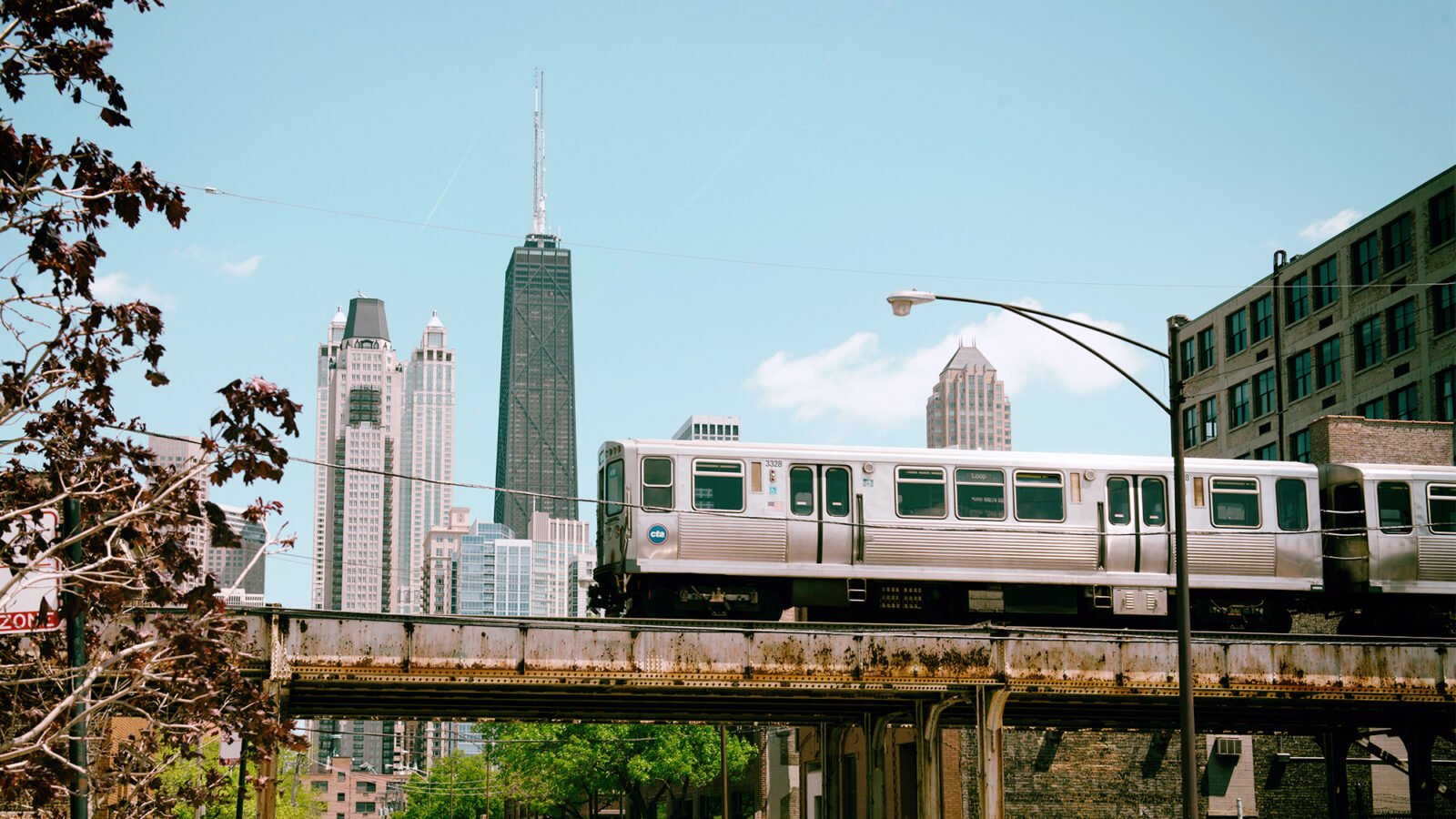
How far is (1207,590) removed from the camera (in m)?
31.6

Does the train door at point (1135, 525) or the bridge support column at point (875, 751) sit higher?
the train door at point (1135, 525)

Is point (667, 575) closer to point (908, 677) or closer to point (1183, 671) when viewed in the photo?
point (908, 677)

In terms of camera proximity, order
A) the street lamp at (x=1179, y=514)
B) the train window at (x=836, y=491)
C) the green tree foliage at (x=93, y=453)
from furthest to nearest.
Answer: the train window at (x=836, y=491), the street lamp at (x=1179, y=514), the green tree foliage at (x=93, y=453)

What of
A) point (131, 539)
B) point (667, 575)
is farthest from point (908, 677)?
point (131, 539)

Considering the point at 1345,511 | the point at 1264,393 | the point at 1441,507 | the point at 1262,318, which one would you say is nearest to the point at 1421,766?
the point at 1441,507

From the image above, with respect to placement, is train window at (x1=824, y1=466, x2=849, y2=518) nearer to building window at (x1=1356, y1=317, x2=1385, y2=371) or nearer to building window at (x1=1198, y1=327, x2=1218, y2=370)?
building window at (x1=1356, y1=317, x2=1385, y2=371)

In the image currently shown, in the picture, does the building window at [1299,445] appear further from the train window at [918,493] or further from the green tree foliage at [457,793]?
the green tree foliage at [457,793]

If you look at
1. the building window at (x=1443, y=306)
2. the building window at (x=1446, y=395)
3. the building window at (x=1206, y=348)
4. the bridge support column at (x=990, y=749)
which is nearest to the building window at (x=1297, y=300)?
the building window at (x=1206, y=348)

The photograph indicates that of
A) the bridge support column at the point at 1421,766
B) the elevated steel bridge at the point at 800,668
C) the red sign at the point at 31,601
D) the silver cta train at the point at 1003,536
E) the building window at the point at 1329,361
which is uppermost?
the building window at the point at 1329,361

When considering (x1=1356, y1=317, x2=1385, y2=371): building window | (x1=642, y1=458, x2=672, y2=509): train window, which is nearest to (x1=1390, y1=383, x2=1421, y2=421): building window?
(x1=1356, y1=317, x2=1385, y2=371): building window

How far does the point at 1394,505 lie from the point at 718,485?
13.8 meters

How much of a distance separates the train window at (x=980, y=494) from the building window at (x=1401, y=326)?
3966cm

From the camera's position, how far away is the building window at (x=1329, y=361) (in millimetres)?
68875

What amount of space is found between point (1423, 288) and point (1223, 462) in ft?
116
